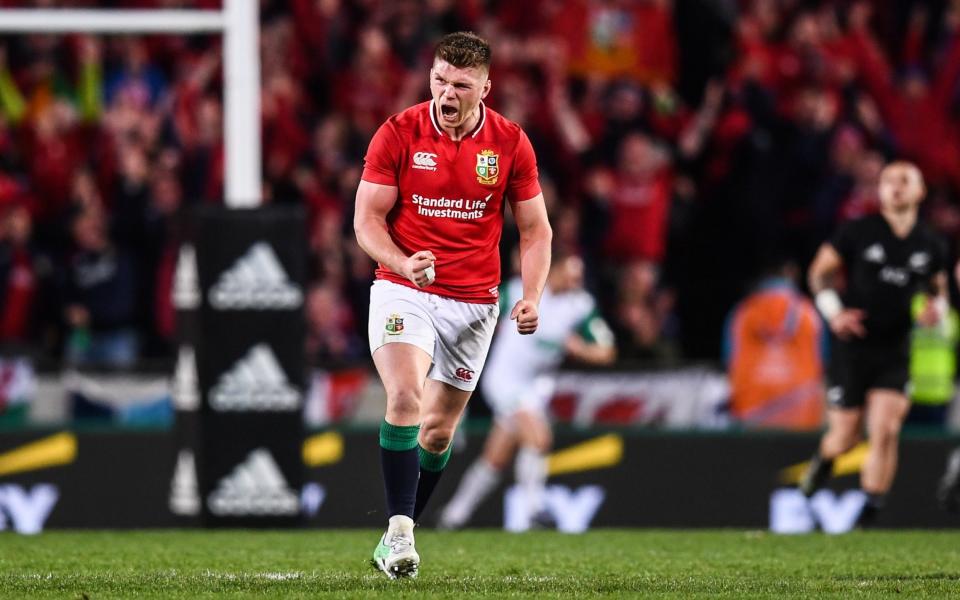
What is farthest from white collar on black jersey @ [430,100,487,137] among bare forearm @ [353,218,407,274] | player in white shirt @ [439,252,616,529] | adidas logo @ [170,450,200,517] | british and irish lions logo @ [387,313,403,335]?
player in white shirt @ [439,252,616,529]

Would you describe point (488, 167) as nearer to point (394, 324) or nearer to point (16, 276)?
point (394, 324)

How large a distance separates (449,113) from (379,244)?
600 mm

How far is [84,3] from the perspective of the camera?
680 inches

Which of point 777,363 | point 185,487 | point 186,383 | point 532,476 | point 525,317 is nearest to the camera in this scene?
point 525,317

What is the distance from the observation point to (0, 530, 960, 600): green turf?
22.8ft

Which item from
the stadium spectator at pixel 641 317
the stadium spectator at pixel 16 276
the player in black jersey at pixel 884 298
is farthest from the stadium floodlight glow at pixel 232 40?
the stadium spectator at pixel 641 317

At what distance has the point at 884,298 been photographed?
11.0 metres

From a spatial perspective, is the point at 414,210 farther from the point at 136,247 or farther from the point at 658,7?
the point at 658,7

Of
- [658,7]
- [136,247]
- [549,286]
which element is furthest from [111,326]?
[658,7]

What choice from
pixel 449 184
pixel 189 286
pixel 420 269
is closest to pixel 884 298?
pixel 189 286

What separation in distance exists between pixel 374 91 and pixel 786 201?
3701 mm

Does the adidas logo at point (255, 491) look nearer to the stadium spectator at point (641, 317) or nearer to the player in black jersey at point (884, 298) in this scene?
the player in black jersey at point (884, 298)

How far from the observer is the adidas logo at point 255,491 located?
1086cm

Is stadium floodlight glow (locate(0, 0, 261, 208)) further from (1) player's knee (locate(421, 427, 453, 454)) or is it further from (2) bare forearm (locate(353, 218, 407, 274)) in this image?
(2) bare forearm (locate(353, 218, 407, 274))
